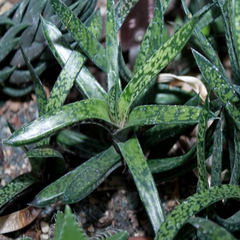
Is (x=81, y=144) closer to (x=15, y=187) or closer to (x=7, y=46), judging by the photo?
(x=15, y=187)

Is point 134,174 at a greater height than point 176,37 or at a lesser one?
lesser

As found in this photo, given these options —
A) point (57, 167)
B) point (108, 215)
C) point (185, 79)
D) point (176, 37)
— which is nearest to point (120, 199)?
point (108, 215)

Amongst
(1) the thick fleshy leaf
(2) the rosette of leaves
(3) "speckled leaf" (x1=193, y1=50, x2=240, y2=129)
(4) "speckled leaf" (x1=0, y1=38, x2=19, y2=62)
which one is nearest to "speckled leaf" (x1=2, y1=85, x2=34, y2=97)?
(2) the rosette of leaves

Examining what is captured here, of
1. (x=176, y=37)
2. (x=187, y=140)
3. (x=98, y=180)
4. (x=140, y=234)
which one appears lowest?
(x=140, y=234)

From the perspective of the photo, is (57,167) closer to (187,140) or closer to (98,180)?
(98,180)

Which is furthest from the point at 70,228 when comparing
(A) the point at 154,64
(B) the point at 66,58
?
(B) the point at 66,58

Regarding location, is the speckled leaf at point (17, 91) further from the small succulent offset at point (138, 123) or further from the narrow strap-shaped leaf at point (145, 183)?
the narrow strap-shaped leaf at point (145, 183)
